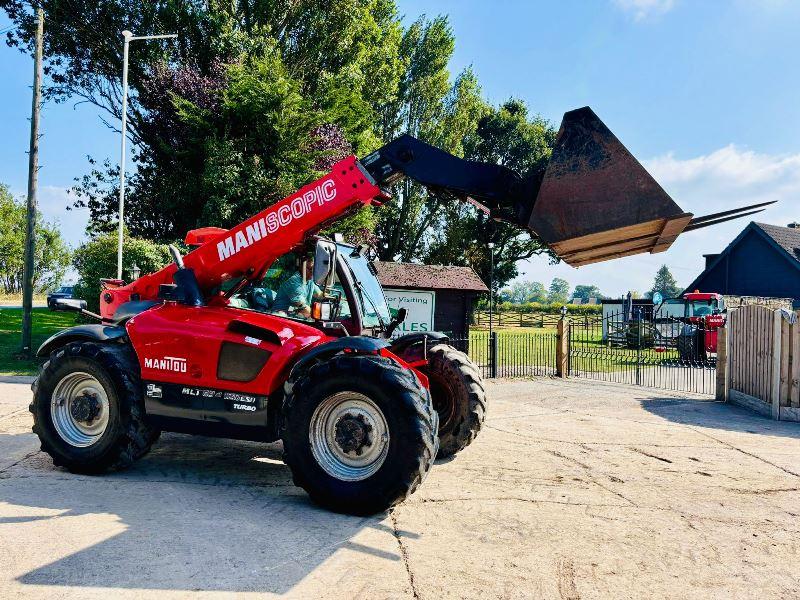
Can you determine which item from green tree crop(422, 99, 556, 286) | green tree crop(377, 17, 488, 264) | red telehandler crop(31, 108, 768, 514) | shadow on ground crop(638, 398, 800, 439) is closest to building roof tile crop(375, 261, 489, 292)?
shadow on ground crop(638, 398, 800, 439)

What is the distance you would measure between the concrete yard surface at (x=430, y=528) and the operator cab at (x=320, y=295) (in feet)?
5.16

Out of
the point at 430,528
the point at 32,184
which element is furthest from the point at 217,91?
the point at 430,528

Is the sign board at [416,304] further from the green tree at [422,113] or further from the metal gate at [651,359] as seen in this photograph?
the green tree at [422,113]

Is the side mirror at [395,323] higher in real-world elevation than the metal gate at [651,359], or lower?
higher

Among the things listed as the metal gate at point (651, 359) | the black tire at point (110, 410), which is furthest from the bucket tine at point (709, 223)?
the metal gate at point (651, 359)

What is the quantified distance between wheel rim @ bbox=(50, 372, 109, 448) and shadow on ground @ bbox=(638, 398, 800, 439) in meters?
8.19

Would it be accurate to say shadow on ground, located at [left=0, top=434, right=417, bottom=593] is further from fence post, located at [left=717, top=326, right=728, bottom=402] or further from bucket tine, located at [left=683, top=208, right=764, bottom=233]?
fence post, located at [left=717, top=326, right=728, bottom=402]

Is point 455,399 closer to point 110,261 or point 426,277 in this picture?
point 426,277

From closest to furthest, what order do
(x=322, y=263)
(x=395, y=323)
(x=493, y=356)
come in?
(x=322, y=263), (x=395, y=323), (x=493, y=356)

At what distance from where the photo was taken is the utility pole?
15.8m

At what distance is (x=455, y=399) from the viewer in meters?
6.50

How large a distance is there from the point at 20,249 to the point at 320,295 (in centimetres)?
5100

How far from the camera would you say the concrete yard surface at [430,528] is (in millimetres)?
3508

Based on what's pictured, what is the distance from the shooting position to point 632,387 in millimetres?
13641
